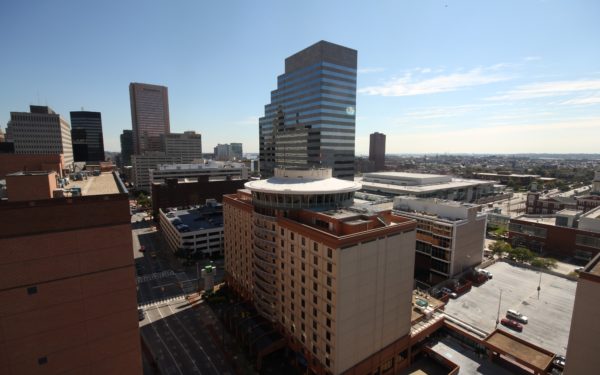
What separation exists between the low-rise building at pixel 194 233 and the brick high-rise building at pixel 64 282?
74529 mm

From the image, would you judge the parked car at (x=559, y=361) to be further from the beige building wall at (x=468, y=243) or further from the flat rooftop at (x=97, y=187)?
the flat rooftop at (x=97, y=187)

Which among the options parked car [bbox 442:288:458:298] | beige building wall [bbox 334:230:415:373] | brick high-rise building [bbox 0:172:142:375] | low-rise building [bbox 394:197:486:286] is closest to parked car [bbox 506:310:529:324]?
parked car [bbox 442:288:458:298]

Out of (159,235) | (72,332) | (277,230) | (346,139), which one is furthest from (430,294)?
(159,235)

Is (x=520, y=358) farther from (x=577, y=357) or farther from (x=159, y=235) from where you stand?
(x=159, y=235)

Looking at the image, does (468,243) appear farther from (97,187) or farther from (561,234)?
(97,187)

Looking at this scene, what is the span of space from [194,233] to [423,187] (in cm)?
12254

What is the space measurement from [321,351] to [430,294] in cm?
3927

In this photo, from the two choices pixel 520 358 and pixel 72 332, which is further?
pixel 520 358

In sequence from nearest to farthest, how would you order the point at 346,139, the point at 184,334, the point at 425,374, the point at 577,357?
the point at 577,357 → the point at 425,374 → the point at 184,334 → the point at 346,139

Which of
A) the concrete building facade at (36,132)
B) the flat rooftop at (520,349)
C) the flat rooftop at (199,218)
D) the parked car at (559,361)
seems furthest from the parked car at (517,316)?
the concrete building facade at (36,132)

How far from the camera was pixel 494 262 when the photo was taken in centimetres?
9069

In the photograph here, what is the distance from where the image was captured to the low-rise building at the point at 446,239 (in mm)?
79562

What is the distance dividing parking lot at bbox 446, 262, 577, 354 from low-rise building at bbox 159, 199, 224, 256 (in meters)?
79.0

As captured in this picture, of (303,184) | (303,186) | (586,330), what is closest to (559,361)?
(586,330)
